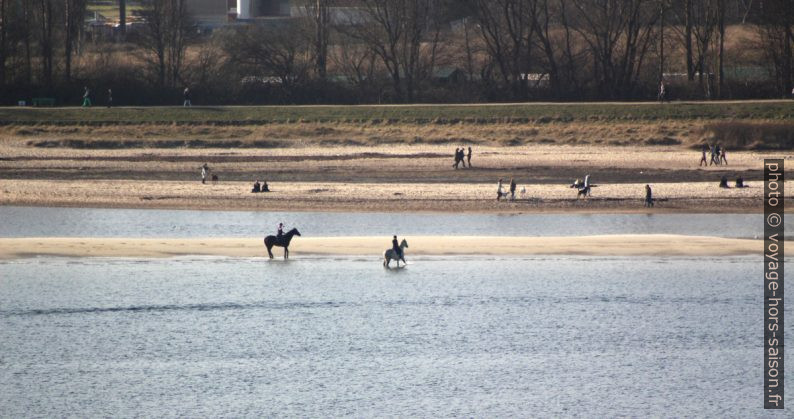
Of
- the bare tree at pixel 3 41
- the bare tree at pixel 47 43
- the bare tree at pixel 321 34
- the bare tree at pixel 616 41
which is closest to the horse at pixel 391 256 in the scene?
the bare tree at pixel 616 41

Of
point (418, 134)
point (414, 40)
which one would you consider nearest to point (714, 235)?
point (418, 134)

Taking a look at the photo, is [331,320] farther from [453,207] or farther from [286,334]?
[453,207]

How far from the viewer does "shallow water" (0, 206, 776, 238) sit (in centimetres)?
3631

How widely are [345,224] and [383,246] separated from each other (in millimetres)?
3789

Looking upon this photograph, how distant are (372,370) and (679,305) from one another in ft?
31.8

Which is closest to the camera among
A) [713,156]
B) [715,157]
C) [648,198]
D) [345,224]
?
[345,224]

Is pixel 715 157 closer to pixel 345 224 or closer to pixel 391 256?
pixel 345 224

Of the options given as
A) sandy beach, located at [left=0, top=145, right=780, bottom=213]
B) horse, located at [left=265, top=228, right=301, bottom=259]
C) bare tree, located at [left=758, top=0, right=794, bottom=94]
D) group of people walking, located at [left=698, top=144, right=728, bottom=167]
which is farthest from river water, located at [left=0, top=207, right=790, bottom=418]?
bare tree, located at [left=758, top=0, right=794, bottom=94]

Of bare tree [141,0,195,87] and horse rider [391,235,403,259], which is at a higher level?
bare tree [141,0,195,87]

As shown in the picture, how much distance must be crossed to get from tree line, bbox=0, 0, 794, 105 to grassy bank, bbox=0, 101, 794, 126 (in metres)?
4.78

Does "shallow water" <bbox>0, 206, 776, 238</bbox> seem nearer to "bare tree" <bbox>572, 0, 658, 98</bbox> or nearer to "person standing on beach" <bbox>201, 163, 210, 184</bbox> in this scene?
"person standing on beach" <bbox>201, 163, 210, 184</bbox>

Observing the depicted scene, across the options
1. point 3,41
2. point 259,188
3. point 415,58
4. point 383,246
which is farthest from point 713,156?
point 3,41

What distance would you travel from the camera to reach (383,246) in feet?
112

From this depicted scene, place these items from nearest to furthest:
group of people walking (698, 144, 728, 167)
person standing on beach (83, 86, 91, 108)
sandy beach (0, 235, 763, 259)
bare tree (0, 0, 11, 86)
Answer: sandy beach (0, 235, 763, 259) → group of people walking (698, 144, 728, 167) → person standing on beach (83, 86, 91, 108) → bare tree (0, 0, 11, 86)
